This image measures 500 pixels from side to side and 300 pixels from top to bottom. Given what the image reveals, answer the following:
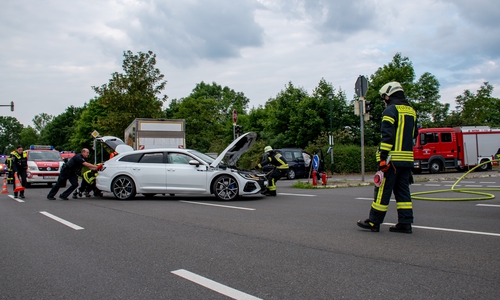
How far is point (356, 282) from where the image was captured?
385 cm

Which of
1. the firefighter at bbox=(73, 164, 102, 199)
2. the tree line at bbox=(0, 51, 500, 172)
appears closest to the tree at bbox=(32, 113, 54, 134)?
the tree line at bbox=(0, 51, 500, 172)

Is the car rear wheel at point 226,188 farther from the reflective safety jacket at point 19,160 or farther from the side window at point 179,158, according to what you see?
the reflective safety jacket at point 19,160

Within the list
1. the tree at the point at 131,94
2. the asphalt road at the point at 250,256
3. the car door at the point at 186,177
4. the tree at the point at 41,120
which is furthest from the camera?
the tree at the point at 41,120

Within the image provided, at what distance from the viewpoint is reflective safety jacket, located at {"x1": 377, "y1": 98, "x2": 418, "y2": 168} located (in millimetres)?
5902

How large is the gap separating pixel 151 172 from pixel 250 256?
7.46 metres

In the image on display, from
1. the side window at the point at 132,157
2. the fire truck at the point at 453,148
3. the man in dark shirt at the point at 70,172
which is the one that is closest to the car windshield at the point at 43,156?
the man in dark shirt at the point at 70,172

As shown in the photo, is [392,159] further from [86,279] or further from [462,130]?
[462,130]

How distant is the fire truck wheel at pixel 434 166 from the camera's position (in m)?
25.5

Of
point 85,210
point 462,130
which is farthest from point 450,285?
point 462,130

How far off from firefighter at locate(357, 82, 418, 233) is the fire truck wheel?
21.3 metres

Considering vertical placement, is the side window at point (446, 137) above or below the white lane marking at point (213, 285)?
above

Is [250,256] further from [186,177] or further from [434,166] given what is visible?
[434,166]

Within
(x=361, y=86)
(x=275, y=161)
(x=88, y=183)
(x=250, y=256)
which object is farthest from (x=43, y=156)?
(x=250, y=256)

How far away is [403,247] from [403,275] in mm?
1251
